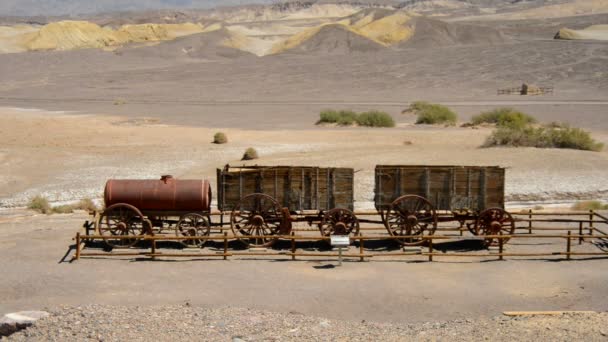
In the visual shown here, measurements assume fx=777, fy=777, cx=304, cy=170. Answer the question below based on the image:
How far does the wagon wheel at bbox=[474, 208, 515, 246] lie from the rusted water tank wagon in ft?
18.6

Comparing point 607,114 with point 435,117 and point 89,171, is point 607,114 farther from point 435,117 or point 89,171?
point 89,171

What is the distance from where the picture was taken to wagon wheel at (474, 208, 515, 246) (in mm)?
16031

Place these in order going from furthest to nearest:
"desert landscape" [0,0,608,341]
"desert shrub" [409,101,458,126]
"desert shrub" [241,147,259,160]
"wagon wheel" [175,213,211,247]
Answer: "desert shrub" [409,101,458,126], "desert shrub" [241,147,259,160], "wagon wheel" [175,213,211,247], "desert landscape" [0,0,608,341]

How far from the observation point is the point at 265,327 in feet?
37.1

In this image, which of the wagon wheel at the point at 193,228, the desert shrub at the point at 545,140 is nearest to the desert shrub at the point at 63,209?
the wagon wheel at the point at 193,228

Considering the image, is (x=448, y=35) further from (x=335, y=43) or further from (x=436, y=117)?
(x=436, y=117)

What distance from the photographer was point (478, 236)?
15305mm

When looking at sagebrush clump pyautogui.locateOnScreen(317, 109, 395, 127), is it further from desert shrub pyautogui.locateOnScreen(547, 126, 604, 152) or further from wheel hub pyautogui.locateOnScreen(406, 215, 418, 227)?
wheel hub pyautogui.locateOnScreen(406, 215, 418, 227)

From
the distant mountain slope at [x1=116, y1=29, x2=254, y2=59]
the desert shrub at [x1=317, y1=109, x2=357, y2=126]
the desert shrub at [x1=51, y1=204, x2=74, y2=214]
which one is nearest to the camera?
the desert shrub at [x1=51, y1=204, x2=74, y2=214]

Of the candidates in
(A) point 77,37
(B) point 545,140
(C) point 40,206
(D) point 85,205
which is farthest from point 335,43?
(C) point 40,206

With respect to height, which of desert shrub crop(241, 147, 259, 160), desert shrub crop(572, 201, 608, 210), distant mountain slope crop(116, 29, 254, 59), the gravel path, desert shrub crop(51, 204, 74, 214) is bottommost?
the gravel path

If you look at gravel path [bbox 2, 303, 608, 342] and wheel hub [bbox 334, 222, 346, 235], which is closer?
gravel path [bbox 2, 303, 608, 342]

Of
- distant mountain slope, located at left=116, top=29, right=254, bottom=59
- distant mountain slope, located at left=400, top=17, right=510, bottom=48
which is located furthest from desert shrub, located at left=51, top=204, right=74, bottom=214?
distant mountain slope, located at left=116, top=29, right=254, bottom=59

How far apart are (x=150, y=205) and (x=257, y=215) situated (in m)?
2.20
